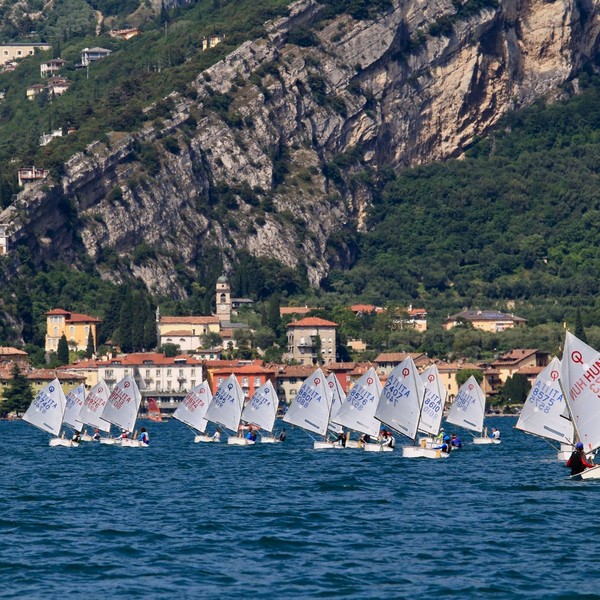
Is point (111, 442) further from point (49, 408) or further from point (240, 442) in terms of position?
point (240, 442)

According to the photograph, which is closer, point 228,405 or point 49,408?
point 49,408

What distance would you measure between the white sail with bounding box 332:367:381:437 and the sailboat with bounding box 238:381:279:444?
18.7 meters

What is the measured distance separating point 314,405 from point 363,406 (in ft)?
21.8

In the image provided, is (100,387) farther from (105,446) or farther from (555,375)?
(555,375)

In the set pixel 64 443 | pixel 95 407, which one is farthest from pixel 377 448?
pixel 95 407

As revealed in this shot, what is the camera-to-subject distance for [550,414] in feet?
350

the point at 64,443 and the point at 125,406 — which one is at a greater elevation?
the point at 125,406

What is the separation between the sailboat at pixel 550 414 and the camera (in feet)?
346

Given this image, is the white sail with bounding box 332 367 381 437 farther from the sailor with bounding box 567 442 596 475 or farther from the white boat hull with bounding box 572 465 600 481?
the white boat hull with bounding box 572 465 600 481

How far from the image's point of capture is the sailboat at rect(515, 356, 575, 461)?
106 metres

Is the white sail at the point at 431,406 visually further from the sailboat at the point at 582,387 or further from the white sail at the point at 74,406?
the white sail at the point at 74,406

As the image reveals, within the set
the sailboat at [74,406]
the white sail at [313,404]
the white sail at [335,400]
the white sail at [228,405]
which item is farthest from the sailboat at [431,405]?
the sailboat at [74,406]

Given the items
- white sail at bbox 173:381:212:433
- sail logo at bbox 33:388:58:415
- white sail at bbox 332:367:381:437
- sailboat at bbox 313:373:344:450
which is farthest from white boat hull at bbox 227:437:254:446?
white sail at bbox 332:367:381:437

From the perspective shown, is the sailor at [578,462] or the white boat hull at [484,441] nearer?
the sailor at [578,462]
